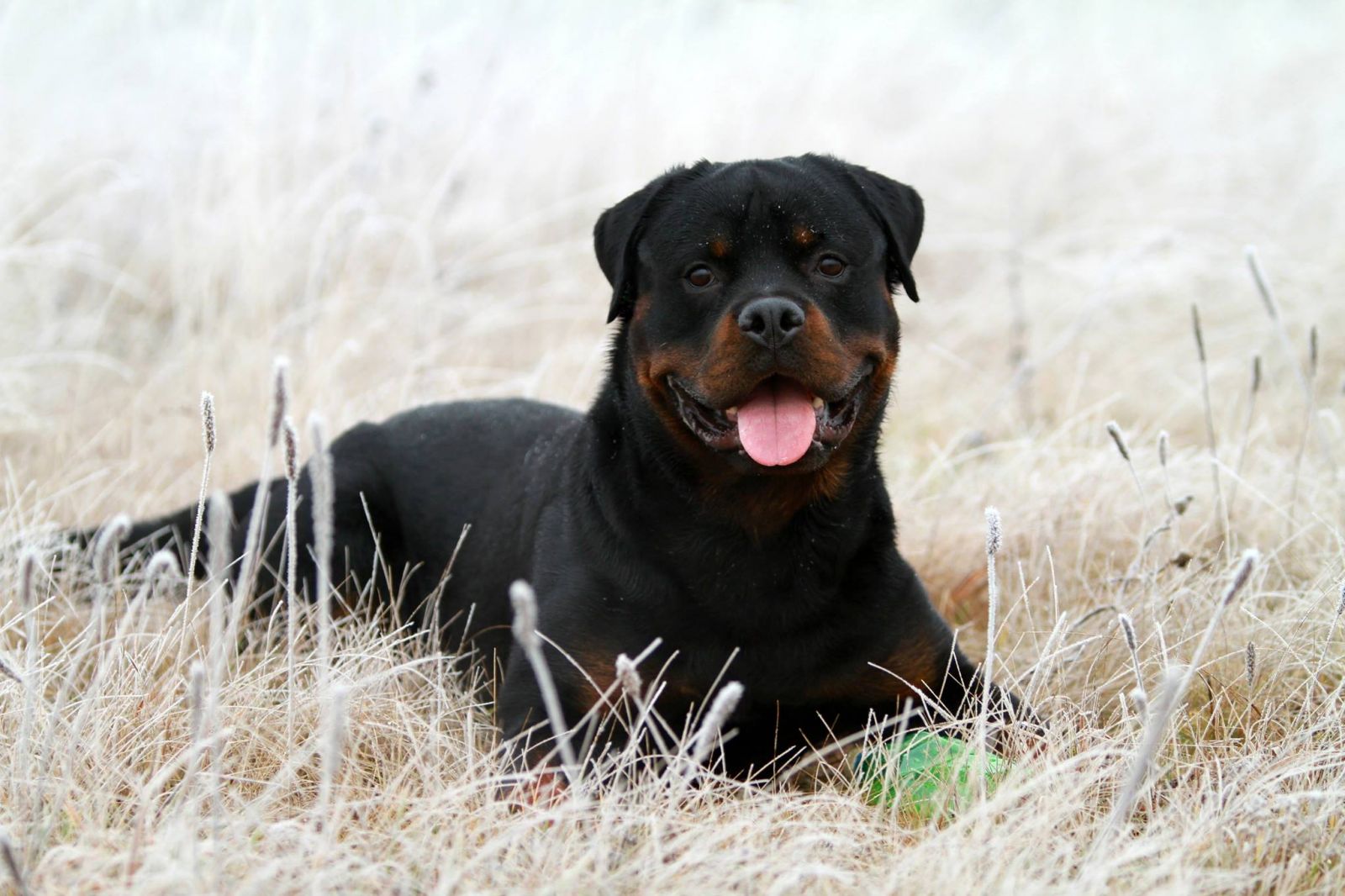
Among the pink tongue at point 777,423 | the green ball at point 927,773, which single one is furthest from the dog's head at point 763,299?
the green ball at point 927,773

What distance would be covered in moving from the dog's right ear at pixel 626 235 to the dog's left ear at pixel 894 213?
0.34 metres

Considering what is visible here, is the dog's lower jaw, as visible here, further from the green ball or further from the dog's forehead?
the green ball

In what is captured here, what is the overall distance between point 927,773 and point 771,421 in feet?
2.37

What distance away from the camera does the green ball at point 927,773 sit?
2.47 metres

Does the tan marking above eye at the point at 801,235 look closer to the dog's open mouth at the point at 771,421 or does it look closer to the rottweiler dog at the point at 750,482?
the rottweiler dog at the point at 750,482

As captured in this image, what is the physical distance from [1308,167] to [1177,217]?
5.83 ft

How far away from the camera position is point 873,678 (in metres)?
2.84

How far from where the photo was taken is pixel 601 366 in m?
5.40

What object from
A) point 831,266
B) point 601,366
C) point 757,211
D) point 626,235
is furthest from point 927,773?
point 601,366

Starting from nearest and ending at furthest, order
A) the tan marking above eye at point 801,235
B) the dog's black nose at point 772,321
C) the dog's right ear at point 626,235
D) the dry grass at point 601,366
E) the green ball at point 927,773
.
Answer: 1. the dry grass at point 601,366
2. the green ball at point 927,773
3. the dog's black nose at point 772,321
4. the tan marking above eye at point 801,235
5. the dog's right ear at point 626,235

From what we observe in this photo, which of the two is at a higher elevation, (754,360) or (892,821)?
(754,360)

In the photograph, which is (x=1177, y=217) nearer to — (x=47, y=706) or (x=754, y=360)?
(x=754, y=360)

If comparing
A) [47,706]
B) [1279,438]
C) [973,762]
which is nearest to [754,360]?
[973,762]

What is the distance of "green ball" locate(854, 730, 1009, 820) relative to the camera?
8.11ft
